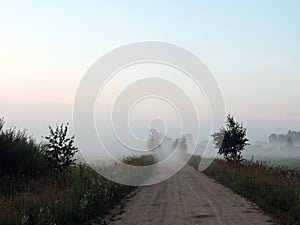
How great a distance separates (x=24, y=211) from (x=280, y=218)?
7526mm

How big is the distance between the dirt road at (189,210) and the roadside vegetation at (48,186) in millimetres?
936

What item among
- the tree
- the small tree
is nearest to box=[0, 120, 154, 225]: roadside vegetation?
the small tree

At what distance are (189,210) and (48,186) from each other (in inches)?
217

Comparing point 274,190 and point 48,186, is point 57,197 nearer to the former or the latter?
point 48,186

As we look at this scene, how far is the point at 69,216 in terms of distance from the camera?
11.7 metres

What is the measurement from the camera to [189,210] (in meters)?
14.1

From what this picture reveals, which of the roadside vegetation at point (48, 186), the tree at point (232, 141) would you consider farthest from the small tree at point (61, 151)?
the tree at point (232, 141)

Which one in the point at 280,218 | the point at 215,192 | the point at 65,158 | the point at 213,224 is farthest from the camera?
the point at 215,192

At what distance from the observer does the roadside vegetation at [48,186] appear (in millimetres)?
11008

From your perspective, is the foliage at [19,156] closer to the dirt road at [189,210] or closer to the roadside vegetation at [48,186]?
the roadside vegetation at [48,186]

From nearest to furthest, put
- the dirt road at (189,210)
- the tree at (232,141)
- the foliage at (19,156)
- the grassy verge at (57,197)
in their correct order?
the grassy verge at (57,197), the dirt road at (189,210), the foliage at (19,156), the tree at (232,141)

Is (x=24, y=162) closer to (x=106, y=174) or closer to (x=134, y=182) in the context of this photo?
(x=106, y=174)

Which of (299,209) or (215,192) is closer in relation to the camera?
(299,209)

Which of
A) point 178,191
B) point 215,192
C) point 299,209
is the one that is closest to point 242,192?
point 215,192
